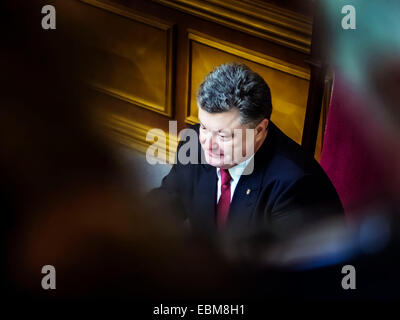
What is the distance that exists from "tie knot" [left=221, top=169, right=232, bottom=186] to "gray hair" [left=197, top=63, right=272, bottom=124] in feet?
0.90

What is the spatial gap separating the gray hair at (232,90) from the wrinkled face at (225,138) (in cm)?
2

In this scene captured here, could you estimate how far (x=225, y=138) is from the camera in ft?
7.23

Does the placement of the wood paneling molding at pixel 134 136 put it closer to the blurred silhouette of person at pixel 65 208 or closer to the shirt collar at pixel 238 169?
the blurred silhouette of person at pixel 65 208

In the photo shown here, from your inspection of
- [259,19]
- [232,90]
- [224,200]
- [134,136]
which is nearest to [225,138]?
[232,90]

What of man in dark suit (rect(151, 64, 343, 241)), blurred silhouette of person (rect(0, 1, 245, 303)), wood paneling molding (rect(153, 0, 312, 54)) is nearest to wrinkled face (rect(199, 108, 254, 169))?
man in dark suit (rect(151, 64, 343, 241))

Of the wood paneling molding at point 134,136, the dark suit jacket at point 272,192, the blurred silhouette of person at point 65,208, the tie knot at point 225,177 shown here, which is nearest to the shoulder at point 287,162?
the dark suit jacket at point 272,192

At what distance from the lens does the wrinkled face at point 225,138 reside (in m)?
2.15

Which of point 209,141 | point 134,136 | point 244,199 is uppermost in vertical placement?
point 134,136

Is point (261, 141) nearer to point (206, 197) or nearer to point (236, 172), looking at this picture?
point (236, 172)

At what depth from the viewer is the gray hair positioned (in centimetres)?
212

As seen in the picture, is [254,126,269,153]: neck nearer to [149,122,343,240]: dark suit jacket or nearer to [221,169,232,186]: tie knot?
[149,122,343,240]: dark suit jacket

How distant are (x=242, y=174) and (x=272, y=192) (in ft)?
0.32

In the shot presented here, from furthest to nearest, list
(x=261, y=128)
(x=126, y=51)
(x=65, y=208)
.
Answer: (x=126, y=51) < (x=65, y=208) < (x=261, y=128)
